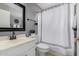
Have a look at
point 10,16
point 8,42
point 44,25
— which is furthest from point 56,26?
point 8,42

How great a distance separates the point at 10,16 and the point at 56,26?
1.13 metres

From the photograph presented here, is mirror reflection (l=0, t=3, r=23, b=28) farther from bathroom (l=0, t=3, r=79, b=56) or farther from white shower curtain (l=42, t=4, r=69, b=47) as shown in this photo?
white shower curtain (l=42, t=4, r=69, b=47)

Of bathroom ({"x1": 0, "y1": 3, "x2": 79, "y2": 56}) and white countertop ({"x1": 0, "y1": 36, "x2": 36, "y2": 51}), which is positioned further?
bathroom ({"x1": 0, "y1": 3, "x2": 79, "y2": 56})

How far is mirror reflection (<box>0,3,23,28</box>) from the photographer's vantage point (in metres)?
1.18

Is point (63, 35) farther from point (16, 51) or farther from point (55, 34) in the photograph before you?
point (16, 51)

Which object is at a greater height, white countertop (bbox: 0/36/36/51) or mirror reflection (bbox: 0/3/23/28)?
mirror reflection (bbox: 0/3/23/28)

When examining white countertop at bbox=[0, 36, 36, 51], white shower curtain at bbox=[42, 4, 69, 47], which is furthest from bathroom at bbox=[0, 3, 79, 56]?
white countertop at bbox=[0, 36, 36, 51]

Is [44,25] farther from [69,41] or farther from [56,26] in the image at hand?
[69,41]

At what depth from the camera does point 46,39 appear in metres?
1.93

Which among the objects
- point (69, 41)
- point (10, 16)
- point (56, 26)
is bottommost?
point (69, 41)

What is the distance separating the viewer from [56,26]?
179 cm

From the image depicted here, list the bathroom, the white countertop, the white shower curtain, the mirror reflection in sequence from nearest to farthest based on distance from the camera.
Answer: the white countertop, the mirror reflection, the bathroom, the white shower curtain

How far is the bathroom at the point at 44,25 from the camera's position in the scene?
1.41 m

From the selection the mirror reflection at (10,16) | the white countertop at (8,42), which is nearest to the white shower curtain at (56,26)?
the mirror reflection at (10,16)
